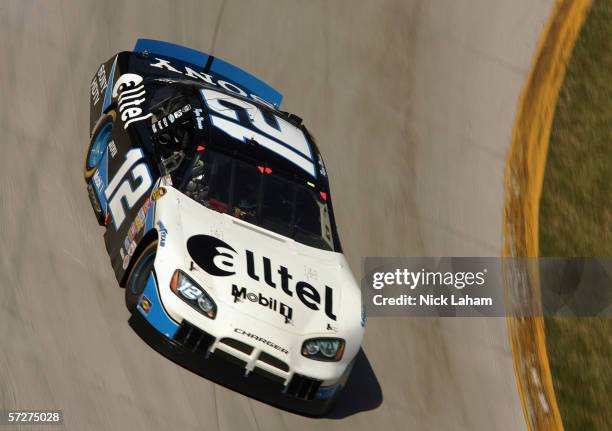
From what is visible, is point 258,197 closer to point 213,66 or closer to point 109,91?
point 109,91

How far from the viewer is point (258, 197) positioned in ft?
31.0

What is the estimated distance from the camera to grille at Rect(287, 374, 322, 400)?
8562mm

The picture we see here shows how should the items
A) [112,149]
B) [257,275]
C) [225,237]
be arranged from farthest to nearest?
[112,149] → [225,237] → [257,275]

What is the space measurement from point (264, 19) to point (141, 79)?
3.62 meters

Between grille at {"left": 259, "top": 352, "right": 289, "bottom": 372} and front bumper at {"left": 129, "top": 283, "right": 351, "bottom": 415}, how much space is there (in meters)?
0.04

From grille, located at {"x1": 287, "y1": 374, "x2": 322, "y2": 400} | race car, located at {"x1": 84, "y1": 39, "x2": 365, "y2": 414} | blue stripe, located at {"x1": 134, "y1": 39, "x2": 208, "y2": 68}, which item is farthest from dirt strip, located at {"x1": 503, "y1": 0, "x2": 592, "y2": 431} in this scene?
blue stripe, located at {"x1": 134, "y1": 39, "x2": 208, "y2": 68}

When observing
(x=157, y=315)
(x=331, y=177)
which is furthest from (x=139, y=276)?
(x=331, y=177)

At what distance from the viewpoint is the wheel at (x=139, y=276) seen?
889 centimetres

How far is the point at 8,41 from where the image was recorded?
12664mm

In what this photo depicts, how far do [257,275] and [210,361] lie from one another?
2.72ft

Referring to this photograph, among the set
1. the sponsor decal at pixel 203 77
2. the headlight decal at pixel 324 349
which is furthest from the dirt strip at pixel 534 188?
the sponsor decal at pixel 203 77

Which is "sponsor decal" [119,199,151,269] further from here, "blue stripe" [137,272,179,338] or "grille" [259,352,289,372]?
"grille" [259,352,289,372]

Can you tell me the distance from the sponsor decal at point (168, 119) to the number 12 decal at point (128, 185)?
1.01 ft

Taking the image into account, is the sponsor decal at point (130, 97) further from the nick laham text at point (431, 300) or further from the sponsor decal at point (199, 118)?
the nick laham text at point (431, 300)
